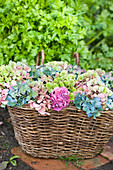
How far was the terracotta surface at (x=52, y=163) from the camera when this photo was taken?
1743mm

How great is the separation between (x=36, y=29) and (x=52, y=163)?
49.9 inches

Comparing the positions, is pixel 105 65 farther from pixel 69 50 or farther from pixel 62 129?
pixel 62 129

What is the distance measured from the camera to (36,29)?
87.0 inches

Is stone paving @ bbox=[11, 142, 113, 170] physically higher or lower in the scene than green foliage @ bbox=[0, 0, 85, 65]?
lower

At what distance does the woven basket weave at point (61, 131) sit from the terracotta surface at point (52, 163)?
0.04 meters

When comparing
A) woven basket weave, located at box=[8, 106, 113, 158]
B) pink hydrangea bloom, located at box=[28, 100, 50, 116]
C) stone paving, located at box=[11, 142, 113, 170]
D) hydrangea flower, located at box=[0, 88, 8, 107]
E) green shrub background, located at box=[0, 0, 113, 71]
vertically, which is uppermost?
green shrub background, located at box=[0, 0, 113, 71]

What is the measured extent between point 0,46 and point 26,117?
98cm

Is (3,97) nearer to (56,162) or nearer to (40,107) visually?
(40,107)

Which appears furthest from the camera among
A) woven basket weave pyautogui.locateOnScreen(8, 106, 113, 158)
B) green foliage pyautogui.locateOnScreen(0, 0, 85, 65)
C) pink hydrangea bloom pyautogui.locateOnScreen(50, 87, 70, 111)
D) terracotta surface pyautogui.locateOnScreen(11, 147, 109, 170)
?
green foliage pyautogui.locateOnScreen(0, 0, 85, 65)

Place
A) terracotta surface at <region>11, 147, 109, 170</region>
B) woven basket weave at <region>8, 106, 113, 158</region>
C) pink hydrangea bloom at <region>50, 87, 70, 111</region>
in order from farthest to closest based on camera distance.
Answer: terracotta surface at <region>11, 147, 109, 170</region> < woven basket weave at <region>8, 106, 113, 158</region> < pink hydrangea bloom at <region>50, 87, 70, 111</region>

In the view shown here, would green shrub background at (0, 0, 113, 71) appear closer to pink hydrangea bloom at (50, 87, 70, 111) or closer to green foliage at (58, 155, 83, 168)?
pink hydrangea bloom at (50, 87, 70, 111)

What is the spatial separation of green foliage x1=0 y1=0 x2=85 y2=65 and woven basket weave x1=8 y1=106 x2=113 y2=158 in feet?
2.57

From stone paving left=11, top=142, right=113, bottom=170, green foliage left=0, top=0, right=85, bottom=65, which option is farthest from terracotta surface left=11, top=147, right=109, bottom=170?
green foliage left=0, top=0, right=85, bottom=65

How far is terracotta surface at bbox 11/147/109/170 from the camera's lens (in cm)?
174
